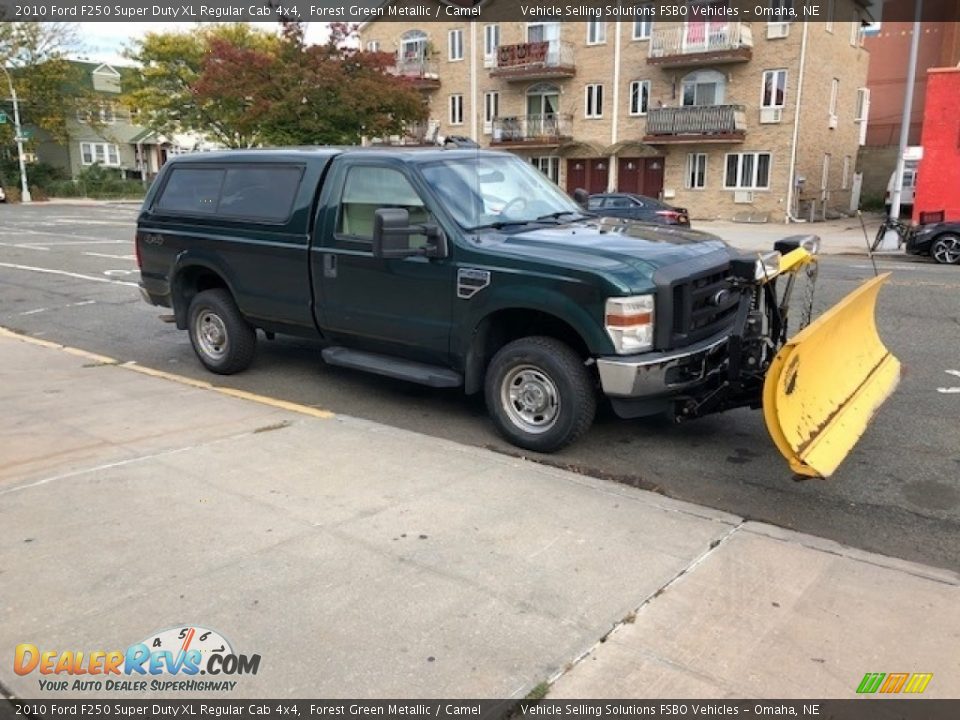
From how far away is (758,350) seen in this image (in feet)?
17.1

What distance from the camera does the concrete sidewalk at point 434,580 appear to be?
3031 mm

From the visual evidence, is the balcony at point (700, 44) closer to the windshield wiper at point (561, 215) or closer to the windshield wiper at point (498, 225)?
the windshield wiper at point (561, 215)

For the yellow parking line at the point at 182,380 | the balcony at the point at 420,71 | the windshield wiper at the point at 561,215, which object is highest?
the balcony at the point at 420,71

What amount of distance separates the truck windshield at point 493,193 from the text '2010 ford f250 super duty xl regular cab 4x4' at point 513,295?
0.02 meters

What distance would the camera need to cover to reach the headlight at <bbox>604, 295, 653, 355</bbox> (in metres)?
4.91

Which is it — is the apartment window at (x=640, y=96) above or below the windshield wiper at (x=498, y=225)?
above

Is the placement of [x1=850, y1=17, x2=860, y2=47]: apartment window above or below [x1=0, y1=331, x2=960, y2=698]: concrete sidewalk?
above

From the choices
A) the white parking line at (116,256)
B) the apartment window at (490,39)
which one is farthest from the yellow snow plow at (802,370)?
the apartment window at (490,39)

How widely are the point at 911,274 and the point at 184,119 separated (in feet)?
147

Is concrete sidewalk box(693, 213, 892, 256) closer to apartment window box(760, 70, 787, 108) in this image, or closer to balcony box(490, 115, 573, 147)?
apartment window box(760, 70, 787, 108)

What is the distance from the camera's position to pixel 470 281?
18.3 ft

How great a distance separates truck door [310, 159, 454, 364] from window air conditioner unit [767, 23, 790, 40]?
30.9 meters

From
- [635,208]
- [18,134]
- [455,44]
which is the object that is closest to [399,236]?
[635,208]

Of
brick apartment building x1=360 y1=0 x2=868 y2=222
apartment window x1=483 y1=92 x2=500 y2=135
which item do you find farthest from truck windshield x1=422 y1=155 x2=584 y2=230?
apartment window x1=483 y1=92 x2=500 y2=135
